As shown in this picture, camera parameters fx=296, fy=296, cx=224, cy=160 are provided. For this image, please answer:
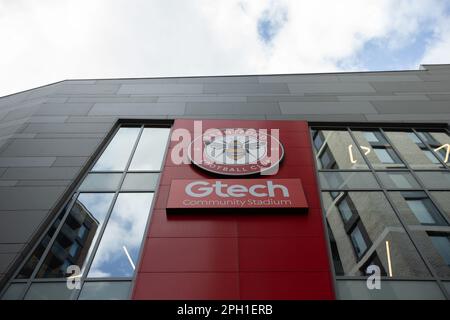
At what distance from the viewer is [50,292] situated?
690 centimetres

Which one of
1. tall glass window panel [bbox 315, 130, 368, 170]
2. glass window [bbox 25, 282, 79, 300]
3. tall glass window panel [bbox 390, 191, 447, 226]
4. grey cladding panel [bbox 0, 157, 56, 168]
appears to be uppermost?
tall glass window panel [bbox 315, 130, 368, 170]

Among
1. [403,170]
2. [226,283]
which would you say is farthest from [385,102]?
[226,283]

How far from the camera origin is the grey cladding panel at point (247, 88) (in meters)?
14.3

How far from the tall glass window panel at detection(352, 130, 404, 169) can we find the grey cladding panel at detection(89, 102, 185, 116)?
7573 mm

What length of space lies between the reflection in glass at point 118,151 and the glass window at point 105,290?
436cm

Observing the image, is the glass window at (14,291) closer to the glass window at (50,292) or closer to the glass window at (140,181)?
the glass window at (50,292)

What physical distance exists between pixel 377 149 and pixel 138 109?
33.0 feet

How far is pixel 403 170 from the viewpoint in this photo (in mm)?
10188

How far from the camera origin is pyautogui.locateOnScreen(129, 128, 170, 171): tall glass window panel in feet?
34.6

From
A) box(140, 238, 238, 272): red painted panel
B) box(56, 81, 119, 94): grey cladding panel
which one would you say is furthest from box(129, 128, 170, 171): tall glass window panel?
box(56, 81, 119, 94): grey cladding panel

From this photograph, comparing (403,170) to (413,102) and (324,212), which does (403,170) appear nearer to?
(324,212)

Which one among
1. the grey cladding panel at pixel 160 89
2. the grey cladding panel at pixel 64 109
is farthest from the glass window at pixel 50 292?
the grey cladding panel at pixel 160 89

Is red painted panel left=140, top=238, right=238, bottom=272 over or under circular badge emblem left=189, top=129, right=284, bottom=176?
under

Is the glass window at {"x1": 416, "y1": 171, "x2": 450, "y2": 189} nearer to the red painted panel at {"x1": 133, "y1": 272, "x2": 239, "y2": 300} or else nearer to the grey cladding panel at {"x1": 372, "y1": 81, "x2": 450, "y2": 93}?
the grey cladding panel at {"x1": 372, "y1": 81, "x2": 450, "y2": 93}
